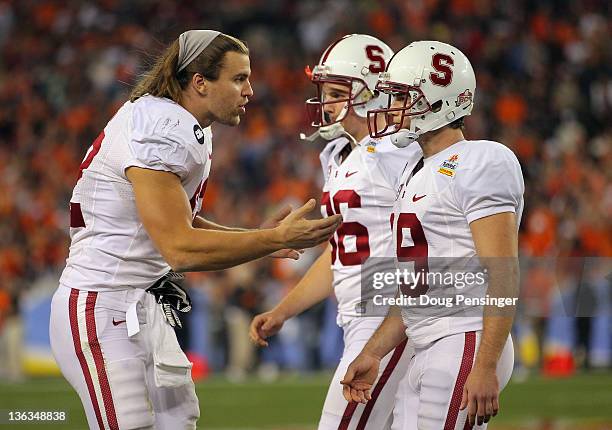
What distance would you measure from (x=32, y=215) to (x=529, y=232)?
5907 millimetres

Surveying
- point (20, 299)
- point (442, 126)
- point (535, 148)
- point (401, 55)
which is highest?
point (401, 55)

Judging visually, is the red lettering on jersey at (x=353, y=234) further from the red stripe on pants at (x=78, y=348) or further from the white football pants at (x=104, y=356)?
the red stripe on pants at (x=78, y=348)

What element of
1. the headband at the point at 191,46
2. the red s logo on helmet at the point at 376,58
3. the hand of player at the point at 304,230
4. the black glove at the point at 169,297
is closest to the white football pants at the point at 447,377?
the hand of player at the point at 304,230

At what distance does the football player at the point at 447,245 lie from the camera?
3.33m

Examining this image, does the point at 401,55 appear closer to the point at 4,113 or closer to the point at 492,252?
the point at 492,252

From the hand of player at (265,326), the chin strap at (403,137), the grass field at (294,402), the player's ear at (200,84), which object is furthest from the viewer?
the grass field at (294,402)

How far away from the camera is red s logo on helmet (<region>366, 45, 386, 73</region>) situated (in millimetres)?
4867

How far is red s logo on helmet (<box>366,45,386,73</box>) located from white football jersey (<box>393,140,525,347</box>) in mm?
1254

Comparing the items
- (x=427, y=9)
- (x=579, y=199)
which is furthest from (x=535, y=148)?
(x=427, y=9)

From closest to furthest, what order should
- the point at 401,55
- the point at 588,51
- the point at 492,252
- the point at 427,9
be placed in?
1. the point at 492,252
2. the point at 401,55
3. the point at 588,51
4. the point at 427,9

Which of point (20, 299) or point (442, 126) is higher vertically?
point (442, 126)

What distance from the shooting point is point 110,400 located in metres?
3.50

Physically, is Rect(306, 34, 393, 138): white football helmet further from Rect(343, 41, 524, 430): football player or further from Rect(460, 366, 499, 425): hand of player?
Rect(460, 366, 499, 425): hand of player

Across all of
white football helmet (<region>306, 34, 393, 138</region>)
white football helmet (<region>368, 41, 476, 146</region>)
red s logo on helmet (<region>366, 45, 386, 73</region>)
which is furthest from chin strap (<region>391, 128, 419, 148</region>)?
red s logo on helmet (<region>366, 45, 386, 73</region>)
